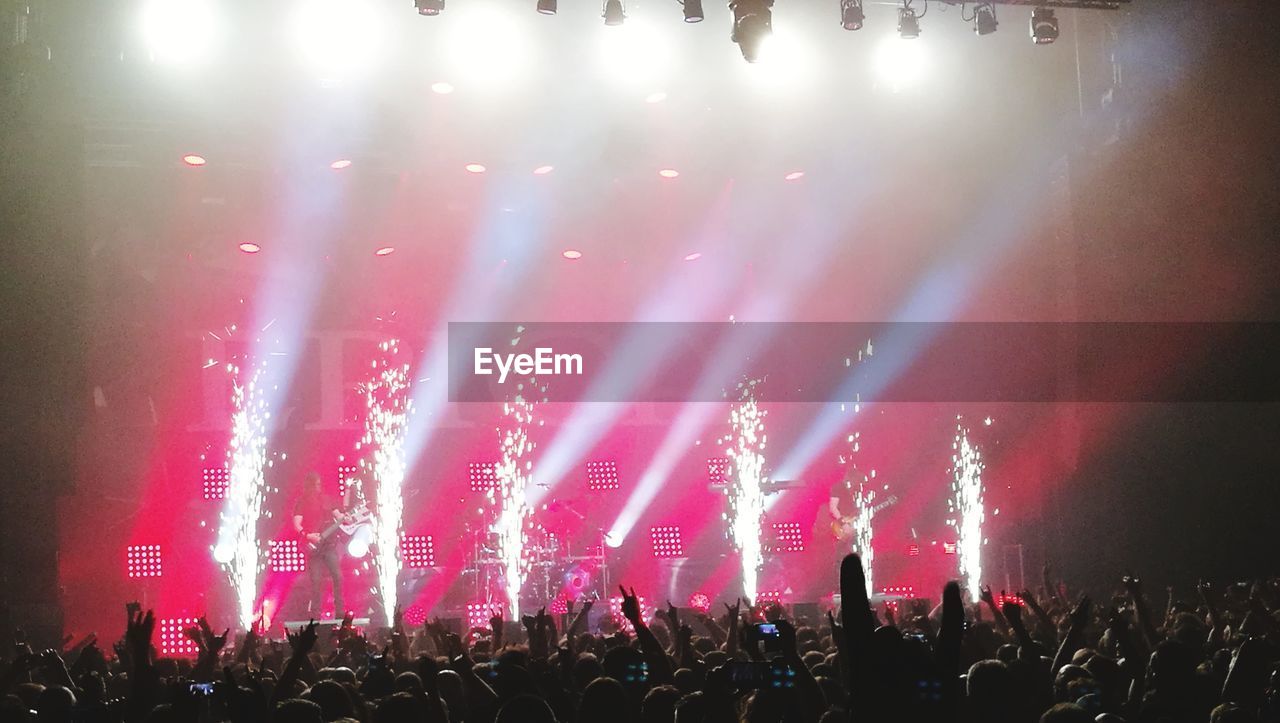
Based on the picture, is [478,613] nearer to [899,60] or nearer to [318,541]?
[318,541]

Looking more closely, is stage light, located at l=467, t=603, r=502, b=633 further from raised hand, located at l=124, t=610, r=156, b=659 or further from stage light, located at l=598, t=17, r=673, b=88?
raised hand, located at l=124, t=610, r=156, b=659

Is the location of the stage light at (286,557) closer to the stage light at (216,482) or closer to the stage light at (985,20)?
the stage light at (216,482)

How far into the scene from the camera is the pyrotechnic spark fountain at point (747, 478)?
1452 centimetres

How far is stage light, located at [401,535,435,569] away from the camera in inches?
574

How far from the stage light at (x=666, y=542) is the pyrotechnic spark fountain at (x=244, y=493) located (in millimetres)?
5169

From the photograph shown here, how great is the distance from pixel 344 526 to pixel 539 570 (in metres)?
2.32

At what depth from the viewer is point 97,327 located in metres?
13.5

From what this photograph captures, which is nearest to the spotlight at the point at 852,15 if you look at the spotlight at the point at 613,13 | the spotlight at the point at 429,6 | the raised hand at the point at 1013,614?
the spotlight at the point at 613,13

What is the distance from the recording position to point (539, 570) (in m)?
12.9

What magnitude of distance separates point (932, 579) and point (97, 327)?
1075cm

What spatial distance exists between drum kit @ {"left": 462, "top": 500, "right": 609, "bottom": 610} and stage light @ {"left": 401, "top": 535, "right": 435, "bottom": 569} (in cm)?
182

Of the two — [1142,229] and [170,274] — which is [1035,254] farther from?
[170,274]

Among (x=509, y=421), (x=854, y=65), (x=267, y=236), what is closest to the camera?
(x=854, y=65)

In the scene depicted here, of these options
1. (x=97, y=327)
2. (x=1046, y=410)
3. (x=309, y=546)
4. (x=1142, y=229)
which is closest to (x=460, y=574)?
(x=309, y=546)
